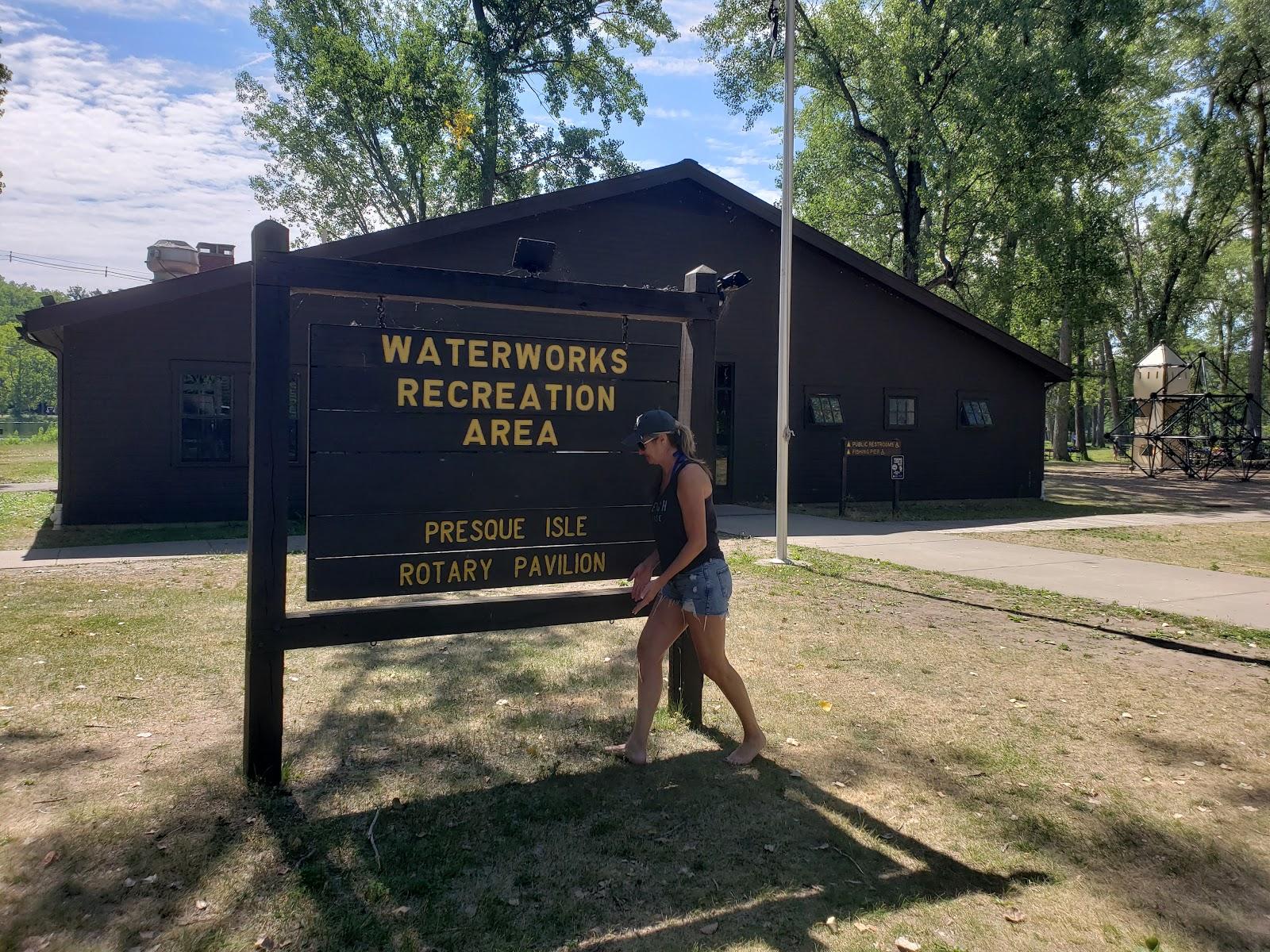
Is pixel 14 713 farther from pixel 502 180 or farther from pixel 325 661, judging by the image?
pixel 502 180

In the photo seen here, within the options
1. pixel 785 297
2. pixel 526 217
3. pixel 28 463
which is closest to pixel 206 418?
pixel 526 217

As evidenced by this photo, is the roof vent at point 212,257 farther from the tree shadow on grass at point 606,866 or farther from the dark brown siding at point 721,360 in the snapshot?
the tree shadow on grass at point 606,866

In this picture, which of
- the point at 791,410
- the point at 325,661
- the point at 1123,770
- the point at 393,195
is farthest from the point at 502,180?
the point at 1123,770

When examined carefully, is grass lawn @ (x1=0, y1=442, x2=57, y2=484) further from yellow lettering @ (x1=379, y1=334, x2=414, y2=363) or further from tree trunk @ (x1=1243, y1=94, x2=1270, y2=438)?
tree trunk @ (x1=1243, y1=94, x2=1270, y2=438)

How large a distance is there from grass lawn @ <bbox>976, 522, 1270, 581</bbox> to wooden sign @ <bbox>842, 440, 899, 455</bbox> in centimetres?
364

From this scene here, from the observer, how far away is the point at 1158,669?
639 centimetres

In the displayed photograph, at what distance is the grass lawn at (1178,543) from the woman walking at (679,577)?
911 cm

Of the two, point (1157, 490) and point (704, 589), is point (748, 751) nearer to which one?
point (704, 589)

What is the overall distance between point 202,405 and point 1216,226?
47.3m

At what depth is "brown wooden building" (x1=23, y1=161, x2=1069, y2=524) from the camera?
512 inches

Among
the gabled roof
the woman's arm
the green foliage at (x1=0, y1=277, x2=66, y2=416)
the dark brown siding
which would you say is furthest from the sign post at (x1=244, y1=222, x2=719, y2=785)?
the green foliage at (x1=0, y1=277, x2=66, y2=416)

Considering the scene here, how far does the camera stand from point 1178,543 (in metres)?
13.6

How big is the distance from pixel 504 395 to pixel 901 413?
16.3 m

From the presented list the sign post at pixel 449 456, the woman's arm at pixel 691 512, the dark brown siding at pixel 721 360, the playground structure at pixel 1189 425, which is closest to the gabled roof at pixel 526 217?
the dark brown siding at pixel 721 360
